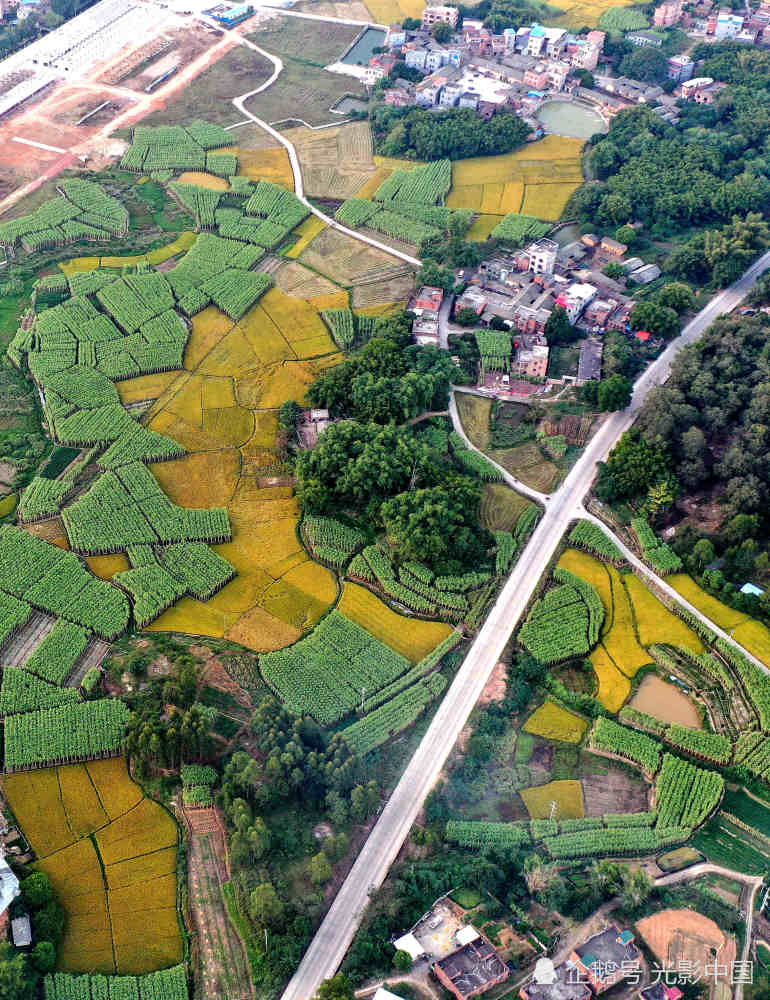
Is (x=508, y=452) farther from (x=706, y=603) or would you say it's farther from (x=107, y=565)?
(x=107, y=565)

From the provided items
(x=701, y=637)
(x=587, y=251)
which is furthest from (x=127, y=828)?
(x=587, y=251)

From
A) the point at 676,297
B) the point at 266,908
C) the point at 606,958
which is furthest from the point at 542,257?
the point at 266,908

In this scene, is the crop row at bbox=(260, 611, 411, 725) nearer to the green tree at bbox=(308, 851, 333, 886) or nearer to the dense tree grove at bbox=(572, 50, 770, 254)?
the green tree at bbox=(308, 851, 333, 886)

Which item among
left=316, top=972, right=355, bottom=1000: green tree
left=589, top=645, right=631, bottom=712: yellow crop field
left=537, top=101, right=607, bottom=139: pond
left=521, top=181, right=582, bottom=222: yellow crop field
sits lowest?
left=589, top=645, right=631, bottom=712: yellow crop field

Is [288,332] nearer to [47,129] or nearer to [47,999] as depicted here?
[47,129]

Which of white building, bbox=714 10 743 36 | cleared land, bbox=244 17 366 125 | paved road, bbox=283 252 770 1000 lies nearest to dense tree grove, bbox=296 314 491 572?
paved road, bbox=283 252 770 1000

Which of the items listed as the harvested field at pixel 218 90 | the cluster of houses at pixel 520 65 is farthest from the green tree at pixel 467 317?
the harvested field at pixel 218 90
